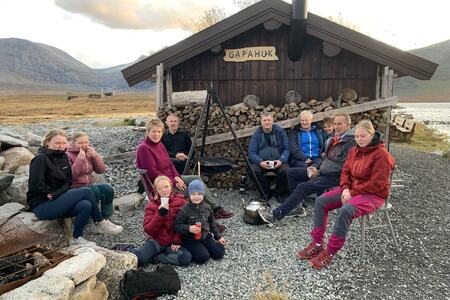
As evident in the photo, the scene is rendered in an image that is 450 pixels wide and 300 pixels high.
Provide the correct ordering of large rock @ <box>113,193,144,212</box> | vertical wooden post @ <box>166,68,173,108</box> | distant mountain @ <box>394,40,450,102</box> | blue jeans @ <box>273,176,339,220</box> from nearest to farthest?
blue jeans @ <box>273,176,339,220</box>, large rock @ <box>113,193,144,212</box>, vertical wooden post @ <box>166,68,173,108</box>, distant mountain @ <box>394,40,450,102</box>

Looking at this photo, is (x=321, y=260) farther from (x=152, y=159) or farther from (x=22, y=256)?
(x=22, y=256)

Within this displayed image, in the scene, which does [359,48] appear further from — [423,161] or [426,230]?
[423,161]

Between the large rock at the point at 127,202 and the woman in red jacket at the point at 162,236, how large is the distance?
5.60 ft

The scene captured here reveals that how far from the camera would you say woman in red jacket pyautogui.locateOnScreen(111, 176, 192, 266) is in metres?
4.46

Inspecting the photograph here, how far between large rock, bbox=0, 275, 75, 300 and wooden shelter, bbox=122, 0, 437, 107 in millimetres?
5435

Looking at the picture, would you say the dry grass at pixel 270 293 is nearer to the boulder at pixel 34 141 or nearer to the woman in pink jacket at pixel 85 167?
the woman in pink jacket at pixel 85 167

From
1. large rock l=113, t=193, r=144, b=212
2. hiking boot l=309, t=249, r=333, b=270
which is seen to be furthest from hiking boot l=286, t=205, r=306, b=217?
large rock l=113, t=193, r=144, b=212

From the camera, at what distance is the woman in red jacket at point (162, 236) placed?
14.6 feet

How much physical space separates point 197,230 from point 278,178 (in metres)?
2.79

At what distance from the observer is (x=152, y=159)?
5.73 m

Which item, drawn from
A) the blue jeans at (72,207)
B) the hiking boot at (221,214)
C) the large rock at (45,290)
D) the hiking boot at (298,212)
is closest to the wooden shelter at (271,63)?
the hiking boot at (298,212)

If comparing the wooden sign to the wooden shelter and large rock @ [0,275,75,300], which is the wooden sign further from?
Result: large rock @ [0,275,75,300]

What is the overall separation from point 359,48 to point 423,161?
20.2 feet

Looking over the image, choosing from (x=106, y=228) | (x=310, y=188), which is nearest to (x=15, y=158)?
(x=106, y=228)
